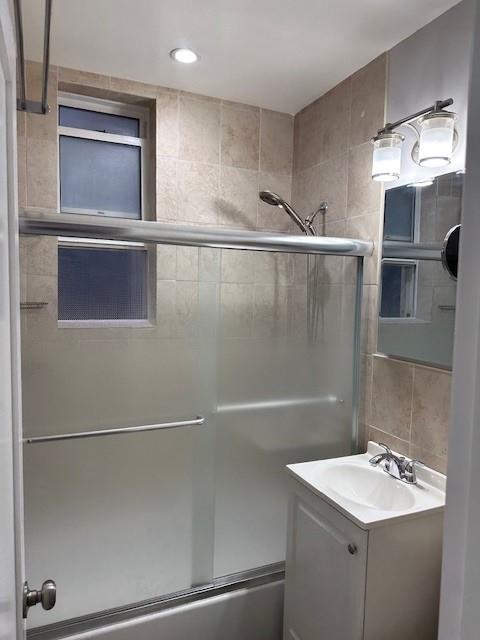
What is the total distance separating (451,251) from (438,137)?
0.38m

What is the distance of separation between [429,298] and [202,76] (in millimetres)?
1448

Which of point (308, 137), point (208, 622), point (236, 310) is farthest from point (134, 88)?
point (208, 622)

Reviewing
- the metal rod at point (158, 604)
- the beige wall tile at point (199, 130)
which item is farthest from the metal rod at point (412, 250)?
the metal rod at point (158, 604)

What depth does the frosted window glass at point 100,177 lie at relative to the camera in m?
2.09

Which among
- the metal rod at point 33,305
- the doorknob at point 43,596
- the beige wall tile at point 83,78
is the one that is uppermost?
the beige wall tile at point 83,78

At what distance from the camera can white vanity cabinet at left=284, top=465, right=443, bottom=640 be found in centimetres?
124

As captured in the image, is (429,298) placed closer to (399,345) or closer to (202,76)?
(399,345)

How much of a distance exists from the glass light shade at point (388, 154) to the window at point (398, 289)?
0.35m

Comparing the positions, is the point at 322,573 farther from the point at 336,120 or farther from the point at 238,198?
the point at 336,120

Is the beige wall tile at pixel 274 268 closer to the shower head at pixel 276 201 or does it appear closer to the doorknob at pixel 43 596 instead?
the shower head at pixel 276 201

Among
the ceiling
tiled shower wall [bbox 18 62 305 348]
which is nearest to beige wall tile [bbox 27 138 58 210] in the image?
tiled shower wall [bbox 18 62 305 348]

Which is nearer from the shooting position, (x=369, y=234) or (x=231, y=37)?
(x=231, y=37)

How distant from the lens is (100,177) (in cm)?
217

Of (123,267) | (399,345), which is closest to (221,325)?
(123,267)
